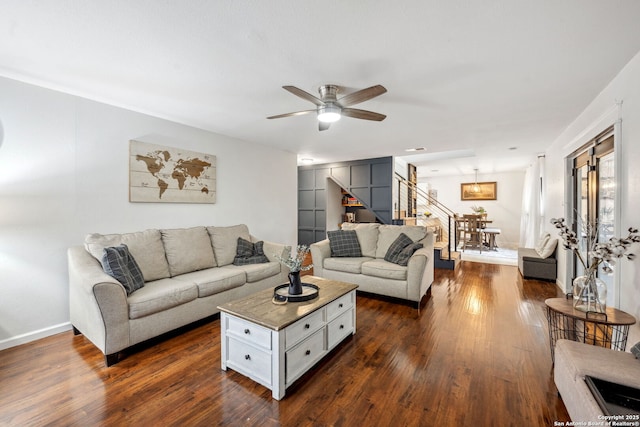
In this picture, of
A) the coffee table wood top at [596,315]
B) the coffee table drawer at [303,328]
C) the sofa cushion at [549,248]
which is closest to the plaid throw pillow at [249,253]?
the coffee table drawer at [303,328]

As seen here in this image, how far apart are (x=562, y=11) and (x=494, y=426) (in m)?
2.41

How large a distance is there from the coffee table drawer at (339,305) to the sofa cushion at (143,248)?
1.91 metres

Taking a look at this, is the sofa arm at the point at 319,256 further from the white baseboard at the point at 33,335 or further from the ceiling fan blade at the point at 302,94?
the white baseboard at the point at 33,335

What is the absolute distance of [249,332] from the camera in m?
1.94

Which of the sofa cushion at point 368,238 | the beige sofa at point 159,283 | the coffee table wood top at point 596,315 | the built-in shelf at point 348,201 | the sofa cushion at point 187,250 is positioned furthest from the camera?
the built-in shelf at point 348,201

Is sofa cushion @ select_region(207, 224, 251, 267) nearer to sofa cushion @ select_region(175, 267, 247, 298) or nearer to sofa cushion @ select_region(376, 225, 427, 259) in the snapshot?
sofa cushion @ select_region(175, 267, 247, 298)

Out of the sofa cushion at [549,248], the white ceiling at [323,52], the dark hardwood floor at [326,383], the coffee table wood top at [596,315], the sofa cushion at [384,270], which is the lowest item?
the dark hardwood floor at [326,383]

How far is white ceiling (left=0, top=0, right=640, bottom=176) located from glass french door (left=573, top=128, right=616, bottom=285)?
20.4 inches

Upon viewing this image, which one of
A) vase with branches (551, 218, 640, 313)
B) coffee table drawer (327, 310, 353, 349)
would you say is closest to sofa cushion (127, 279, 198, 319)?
coffee table drawer (327, 310, 353, 349)

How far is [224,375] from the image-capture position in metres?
2.03

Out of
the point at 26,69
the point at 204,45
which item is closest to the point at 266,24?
the point at 204,45

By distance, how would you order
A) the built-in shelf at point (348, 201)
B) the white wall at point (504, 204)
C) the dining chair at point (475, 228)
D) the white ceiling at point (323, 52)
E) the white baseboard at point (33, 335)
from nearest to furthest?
1. the white ceiling at point (323, 52)
2. the white baseboard at point (33, 335)
3. the dining chair at point (475, 228)
4. the built-in shelf at point (348, 201)
5. the white wall at point (504, 204)

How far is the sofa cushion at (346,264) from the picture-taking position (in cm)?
378

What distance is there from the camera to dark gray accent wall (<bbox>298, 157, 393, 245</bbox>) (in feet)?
20.1
